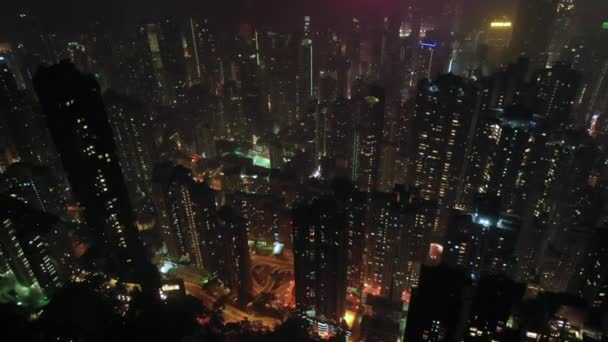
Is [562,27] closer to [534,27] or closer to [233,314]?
[534,27]

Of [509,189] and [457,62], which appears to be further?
[457,62]

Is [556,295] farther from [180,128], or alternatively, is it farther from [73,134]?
[180,128]

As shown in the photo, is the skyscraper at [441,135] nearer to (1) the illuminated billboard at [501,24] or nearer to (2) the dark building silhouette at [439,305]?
(2) the dark building silhouette at [439,305]

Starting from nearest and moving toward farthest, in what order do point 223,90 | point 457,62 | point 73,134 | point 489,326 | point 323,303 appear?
point 489,326 → point 73,134 → point 323,303 → point 223,90 → point 457,62

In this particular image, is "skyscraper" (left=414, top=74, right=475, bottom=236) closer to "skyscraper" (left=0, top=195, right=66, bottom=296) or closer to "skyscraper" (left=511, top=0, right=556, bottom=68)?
"skyscraper" (left=511, top=0, right=556, bottom=68)

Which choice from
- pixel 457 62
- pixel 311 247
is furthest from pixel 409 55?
pixel 311 247

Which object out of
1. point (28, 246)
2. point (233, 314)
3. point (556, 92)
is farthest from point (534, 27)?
point (28, 246)

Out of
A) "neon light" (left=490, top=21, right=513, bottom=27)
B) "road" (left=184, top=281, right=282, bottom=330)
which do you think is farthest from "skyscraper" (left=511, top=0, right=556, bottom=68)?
"road" (left=184, top=281, right=282, bottom=330)

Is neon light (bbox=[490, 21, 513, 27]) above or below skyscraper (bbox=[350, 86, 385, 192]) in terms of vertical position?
above
